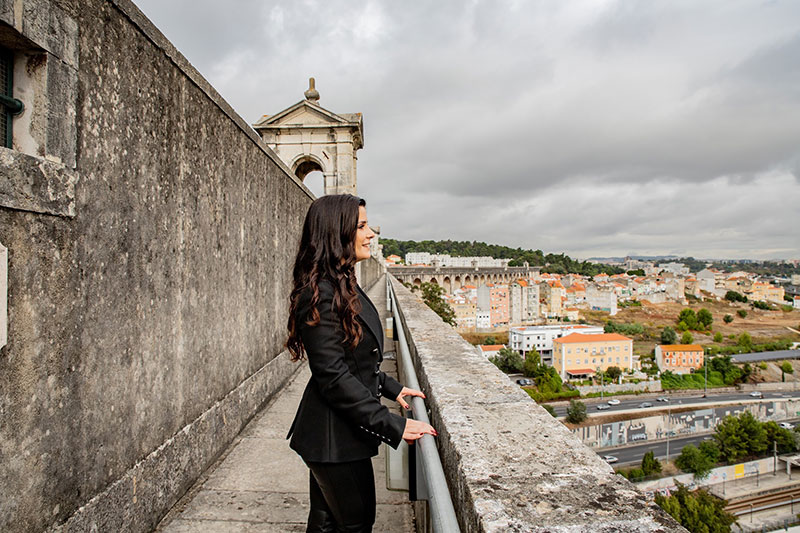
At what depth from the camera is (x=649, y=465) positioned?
43562mm

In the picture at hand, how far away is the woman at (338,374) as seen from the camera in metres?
1.55

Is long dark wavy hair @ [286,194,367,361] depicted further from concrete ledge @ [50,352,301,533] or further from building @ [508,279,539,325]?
building @ [508,279,539,325]

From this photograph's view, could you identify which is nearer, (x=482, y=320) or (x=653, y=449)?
(x=653, y=449)

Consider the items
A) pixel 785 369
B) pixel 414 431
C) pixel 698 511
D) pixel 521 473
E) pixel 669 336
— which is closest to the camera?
pixel 521 473

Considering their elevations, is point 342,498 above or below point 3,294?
below

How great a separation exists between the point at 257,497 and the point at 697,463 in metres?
52.6

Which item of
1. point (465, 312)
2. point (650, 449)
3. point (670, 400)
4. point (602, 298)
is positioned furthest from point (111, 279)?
point (602, 298)

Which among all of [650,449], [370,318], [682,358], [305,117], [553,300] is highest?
[305,117]

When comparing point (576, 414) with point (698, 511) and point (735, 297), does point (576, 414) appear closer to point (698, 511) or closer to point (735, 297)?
point (698, 511)

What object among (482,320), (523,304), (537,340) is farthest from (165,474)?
(523,304)

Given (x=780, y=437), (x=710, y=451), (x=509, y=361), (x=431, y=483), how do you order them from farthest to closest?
(x=509, y=361) → (x=780, y=437) → (x=710, y=451) → (x=431, y=483)

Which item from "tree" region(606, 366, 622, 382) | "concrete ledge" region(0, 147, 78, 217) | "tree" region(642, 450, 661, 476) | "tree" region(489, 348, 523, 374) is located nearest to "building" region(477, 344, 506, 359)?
"tree" region(489, 348, 523, 374)

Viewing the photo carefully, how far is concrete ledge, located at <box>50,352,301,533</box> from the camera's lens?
5.94ft

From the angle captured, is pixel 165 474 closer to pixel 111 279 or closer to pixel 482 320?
pixel 111 279
